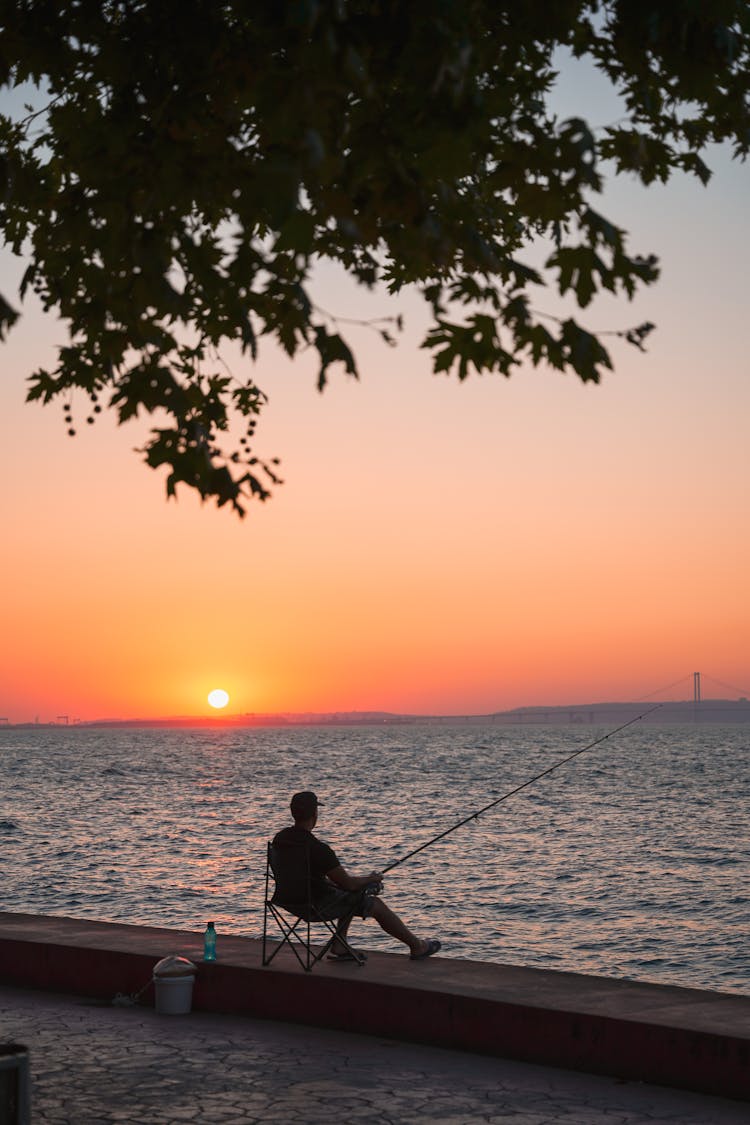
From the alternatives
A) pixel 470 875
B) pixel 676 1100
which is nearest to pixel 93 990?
pixel 676 1100

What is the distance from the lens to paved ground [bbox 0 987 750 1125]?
6.29 metres

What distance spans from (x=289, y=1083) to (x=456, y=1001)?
1060 mm

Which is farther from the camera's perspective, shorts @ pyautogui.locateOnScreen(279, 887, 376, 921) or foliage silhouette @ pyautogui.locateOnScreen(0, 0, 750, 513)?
shorts @ pyautogui.locateOnScreen(279, 887, 376, 921)

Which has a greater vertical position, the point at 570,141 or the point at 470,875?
the point at 570,141

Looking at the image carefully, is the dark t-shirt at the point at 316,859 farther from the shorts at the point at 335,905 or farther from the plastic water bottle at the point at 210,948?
the plastic water bottle at the point at 210,948

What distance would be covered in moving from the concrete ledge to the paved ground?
0.10 m

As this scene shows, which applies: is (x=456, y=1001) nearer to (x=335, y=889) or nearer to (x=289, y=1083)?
(x=289, y=1083)

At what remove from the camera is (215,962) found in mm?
8586

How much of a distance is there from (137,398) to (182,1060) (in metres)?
3.87

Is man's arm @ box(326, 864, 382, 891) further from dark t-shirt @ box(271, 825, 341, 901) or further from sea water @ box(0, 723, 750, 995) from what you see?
sea water @ box(0, 723, 750, 995)

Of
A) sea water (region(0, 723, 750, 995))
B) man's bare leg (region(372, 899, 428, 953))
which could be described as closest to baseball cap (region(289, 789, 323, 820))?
man's bare leg (region(372, 899, 428, 953))

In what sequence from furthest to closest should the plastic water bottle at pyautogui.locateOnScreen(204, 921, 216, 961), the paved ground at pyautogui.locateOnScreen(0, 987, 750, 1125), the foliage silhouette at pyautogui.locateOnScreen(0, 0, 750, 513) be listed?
the plastic water bottle at pyautogui.locateOnScreen(204, 921, 216, 961), the paved ground at pyautogui.locateOnScreen(0, 987, 750, 1125), the foliage silhouette at pyautogui.locateOnScreen(0, 0, 750, 513)

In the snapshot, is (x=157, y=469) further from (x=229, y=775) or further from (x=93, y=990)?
(x=229, y=775)

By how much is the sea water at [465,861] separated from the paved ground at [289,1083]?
11440 millimetres
